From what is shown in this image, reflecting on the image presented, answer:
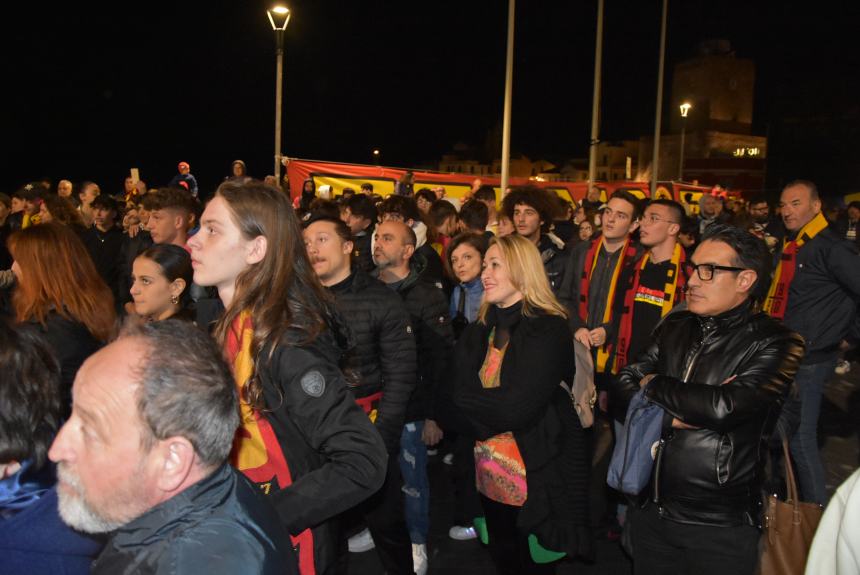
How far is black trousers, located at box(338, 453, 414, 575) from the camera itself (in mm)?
3725

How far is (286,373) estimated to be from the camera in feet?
6.64

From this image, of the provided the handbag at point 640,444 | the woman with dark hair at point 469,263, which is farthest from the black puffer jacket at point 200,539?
the woman with dark hair at point 469,263

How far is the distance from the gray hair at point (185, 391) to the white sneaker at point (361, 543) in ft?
11.1

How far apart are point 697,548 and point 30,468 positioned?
8.09 feet

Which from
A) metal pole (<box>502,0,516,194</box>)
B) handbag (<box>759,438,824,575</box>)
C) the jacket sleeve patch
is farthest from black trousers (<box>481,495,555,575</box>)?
metal pole (<box>502,0,516,194</box>)

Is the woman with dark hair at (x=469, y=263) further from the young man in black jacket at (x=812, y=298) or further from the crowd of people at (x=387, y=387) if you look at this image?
the young man in black jacket at (x=812, y=298)

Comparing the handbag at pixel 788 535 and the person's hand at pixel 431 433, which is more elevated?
the handbag at pixel 788 535

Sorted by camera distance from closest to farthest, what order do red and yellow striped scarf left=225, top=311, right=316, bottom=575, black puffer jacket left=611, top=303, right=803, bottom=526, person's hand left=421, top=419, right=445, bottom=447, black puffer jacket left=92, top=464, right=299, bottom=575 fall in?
black puffer jacket left=92, top=464, right=299, bottom=575 → red and yellow striped scarf left=225, top=311, right=316, bottom=575 → black puffer jacket left=611, top=303, right=803, bottom=526 → person's hand left=421, top=419, right=445, bottom=447

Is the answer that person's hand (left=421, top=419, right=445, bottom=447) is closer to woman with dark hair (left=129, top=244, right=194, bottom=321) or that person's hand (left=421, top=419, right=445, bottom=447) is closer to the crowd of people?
the crowd of people

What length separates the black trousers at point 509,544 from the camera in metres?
3.48

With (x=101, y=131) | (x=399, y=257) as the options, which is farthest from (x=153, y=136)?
(x=399, y=257)

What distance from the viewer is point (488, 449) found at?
140 inches

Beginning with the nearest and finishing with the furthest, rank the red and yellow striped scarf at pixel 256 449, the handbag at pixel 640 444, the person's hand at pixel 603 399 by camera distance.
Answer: the red and yellow striped scarf at pixel 256 449 → the handbag at pixel 640 444 → the person's hand at pixel 603 399

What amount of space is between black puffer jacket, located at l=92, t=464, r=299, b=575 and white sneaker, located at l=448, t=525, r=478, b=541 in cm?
343
